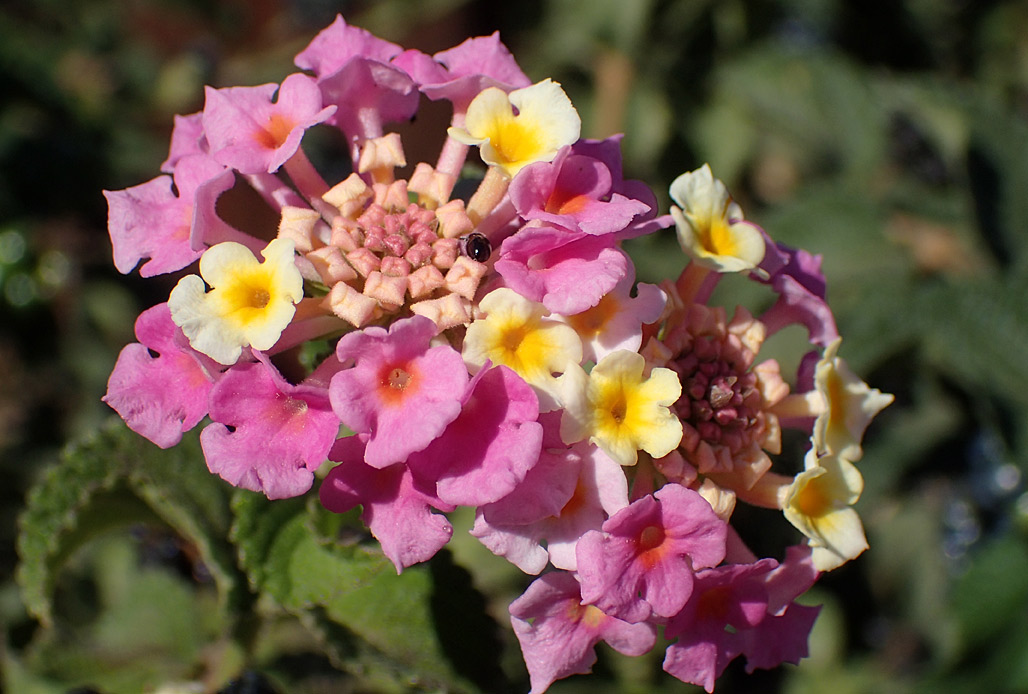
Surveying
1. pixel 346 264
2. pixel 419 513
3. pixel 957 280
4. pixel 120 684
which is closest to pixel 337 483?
pixel 419 513

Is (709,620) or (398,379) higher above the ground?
(398,379)

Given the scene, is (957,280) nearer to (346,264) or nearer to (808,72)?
(808,72)

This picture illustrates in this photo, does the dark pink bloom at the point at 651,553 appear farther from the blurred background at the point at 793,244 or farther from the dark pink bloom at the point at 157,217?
the dark pink bloom at the point at 157,217

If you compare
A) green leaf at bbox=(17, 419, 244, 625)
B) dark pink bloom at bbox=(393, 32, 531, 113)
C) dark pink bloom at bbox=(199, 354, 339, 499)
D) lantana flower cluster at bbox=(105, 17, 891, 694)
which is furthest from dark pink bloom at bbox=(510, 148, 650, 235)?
green leaf at bbox=(17, 419, 244, 625)

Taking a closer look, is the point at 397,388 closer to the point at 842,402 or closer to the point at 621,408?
the point at 621,408

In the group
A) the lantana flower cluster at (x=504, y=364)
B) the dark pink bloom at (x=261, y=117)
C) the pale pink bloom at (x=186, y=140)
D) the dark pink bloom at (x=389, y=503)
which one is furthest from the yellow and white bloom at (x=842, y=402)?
the pale pink bloom at (x=186, y=140)

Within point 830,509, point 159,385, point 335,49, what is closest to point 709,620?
point 830,509
